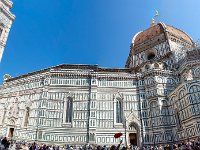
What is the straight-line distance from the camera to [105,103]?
26.3 m

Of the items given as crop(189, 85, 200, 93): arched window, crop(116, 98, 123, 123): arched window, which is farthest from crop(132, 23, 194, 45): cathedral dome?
crop(116, 98, 123, 123): arched window

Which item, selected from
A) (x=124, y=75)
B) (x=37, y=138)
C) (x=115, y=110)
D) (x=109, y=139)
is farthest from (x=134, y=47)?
(x=37, y=138)

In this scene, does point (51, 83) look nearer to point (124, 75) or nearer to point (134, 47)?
point (124, 75)

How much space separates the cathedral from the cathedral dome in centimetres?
511

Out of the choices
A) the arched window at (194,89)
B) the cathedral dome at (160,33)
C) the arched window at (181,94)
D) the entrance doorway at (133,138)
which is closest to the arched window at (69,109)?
the entrance doorway at (133,138)

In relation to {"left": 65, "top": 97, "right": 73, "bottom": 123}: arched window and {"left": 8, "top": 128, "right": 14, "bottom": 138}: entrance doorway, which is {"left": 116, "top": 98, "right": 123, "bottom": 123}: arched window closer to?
{"left": 65, "top": 97, "right": 73, "bottom": 123}: arched window

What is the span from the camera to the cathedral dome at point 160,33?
34406 mm

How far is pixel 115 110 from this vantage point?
26.1 m

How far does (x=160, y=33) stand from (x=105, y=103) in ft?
53.9

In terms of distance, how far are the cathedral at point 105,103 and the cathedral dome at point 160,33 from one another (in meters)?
5.11

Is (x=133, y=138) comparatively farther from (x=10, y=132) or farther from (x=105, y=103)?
(x=10, y=132)

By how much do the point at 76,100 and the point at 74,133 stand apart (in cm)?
419

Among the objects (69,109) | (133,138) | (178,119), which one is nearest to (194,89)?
(178,119)

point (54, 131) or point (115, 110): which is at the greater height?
point (115, 110)
